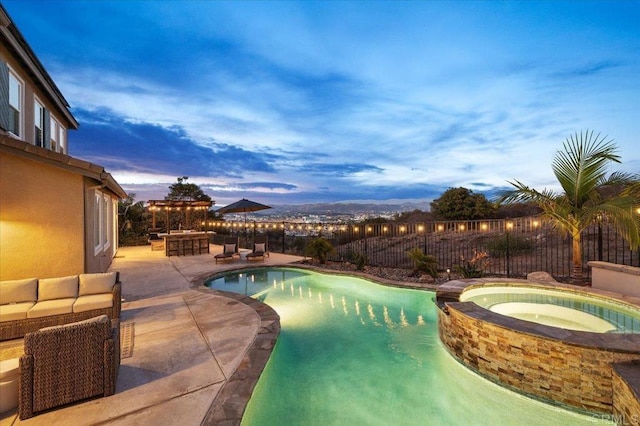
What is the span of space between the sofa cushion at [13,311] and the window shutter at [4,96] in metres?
3.92

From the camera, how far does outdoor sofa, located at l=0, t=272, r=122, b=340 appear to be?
12.7 ft

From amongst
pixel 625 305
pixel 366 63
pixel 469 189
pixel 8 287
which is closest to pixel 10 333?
pixel 8 287

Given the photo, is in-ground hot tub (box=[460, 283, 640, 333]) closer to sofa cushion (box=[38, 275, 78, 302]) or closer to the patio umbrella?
sofa cushion (box=[38, 275, 78, 302])

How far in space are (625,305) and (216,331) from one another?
6.31 metres

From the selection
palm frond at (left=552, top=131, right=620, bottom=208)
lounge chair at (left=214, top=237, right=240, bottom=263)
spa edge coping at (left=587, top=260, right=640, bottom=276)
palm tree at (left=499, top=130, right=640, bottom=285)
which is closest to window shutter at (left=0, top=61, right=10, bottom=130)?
lounge chair at (left=214, top=237, right=240, bottom=263)

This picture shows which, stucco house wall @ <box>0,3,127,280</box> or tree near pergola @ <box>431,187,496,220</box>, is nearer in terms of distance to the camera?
stucco house wall @ <box>0,3,127,280</box>

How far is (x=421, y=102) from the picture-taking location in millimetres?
18656

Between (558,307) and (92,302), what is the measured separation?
7.50 m

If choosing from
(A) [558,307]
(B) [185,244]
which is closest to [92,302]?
(A) [558,307]

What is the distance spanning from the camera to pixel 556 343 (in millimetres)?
3020

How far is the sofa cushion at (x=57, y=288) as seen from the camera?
14.0 ft

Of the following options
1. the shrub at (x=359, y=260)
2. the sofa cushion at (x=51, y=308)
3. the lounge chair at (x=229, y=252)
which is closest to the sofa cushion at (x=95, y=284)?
the sofa cushion at (x=51, y=308)

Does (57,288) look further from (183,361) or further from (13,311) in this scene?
(183,361)

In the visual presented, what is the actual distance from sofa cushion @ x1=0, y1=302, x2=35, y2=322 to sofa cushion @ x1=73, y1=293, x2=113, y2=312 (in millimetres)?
541
